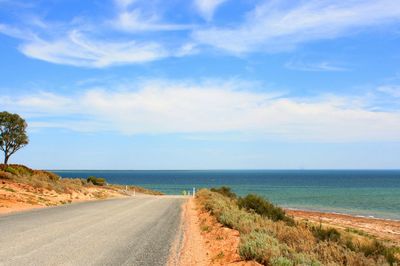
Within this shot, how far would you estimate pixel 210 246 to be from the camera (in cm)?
1282

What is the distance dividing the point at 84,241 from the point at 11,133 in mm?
54523

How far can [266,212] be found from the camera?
72.2 ft

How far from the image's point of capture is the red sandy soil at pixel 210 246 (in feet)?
34.1

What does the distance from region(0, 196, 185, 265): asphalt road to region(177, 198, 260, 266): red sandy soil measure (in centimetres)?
58

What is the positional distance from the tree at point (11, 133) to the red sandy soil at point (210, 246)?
50852 mm

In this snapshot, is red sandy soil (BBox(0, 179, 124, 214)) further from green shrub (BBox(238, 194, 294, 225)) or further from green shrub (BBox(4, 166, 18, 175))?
green shrub (BBox(238, 194, 294, 225))

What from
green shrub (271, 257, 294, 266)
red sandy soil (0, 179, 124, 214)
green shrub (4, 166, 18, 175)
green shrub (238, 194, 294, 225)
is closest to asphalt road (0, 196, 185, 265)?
green shrub (271, 257, 294, 266)

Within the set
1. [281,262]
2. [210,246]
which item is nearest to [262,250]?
[281,262]

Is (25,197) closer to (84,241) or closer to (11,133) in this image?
(84,241)

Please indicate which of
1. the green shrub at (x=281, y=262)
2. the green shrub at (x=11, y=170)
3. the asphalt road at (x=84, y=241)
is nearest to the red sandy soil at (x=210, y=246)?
the asphalt road at (x=84, y=241)

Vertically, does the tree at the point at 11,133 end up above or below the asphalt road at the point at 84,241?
above

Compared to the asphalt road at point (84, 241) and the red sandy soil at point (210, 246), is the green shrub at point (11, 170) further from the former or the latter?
the red sandy soil at point (210, 246)

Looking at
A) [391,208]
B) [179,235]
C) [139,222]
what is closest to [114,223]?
[139,222]

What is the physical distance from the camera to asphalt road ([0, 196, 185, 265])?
9.89 meters
